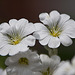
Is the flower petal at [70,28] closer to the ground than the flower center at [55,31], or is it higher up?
higher up

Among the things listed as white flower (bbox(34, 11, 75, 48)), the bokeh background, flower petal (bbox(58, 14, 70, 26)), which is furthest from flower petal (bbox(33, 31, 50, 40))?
the bokeh background

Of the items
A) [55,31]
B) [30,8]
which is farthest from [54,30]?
[30,8]

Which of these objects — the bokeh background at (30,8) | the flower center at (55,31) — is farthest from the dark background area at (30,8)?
the flower center at (55,31)

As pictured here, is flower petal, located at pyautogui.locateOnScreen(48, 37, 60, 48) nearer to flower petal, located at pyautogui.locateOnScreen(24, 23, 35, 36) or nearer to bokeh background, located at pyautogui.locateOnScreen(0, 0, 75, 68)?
flower petal, located at pyautogui.locateOnScreen(24, 23, 35, 36)

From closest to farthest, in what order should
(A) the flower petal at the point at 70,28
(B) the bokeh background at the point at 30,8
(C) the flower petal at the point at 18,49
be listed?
(C) the flower petal at the point at 18,49, (A) the flower petal at the point at 70,28, (B) the bokeh background at the point at 30,8

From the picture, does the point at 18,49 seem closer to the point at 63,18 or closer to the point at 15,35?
the point at 15,35

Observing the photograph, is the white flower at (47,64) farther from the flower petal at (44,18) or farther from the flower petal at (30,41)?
the flower petal at (44,18)

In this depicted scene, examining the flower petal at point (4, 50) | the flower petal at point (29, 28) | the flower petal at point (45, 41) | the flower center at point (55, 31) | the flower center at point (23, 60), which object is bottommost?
the flower center at point (23, 60)

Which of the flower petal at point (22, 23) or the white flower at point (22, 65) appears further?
the flower petal at point (22, 23)
